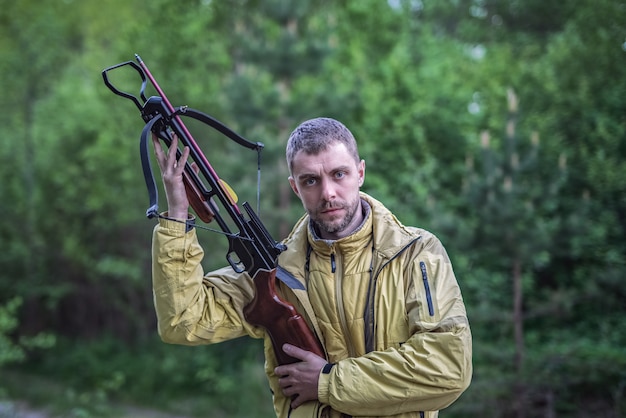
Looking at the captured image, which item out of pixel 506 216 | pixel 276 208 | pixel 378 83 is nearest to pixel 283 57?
pixel 276 208

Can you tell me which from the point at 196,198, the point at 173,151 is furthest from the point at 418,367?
the point at 173,151

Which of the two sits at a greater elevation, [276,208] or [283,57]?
[283,57]

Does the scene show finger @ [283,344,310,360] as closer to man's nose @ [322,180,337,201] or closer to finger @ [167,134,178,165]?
man's nose @ [322,180,337,201]

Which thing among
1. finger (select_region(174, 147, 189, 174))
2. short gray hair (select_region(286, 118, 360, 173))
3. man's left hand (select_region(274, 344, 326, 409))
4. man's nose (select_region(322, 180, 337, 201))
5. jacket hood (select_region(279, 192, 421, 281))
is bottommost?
man's left hand (select_region(274, 344, 326, 409))

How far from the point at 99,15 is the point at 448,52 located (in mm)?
11193

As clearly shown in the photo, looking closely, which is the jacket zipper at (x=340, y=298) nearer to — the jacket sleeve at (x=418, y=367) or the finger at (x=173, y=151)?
the jacket sleeve at (x=418, y=367)

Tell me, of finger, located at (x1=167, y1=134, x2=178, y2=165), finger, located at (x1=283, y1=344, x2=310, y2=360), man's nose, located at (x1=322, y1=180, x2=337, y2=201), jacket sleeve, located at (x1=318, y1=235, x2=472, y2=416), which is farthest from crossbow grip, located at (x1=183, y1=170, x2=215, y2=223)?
jacket sleeve, located at (x1=318, y1=235, x2=472, y2=416)

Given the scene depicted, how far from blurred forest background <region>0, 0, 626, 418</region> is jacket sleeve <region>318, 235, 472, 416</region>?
4.46m

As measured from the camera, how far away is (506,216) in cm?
663

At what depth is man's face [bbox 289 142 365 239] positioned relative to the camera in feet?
8.32

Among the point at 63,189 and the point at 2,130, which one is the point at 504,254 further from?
the point at 2,130

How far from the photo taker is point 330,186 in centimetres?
253

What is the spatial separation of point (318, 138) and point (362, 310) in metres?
0.65

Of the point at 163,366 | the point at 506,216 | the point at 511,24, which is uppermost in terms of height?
the point at 511,24
